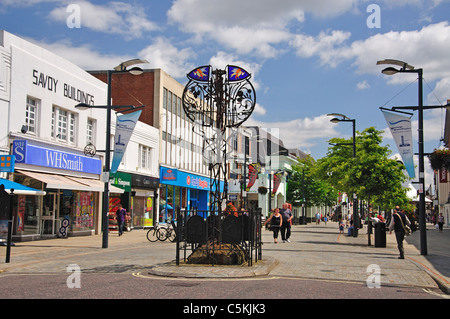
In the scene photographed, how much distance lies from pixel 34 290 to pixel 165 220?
3168cm

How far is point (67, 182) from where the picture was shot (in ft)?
78.6

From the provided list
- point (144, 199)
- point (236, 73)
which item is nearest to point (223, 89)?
point (236, 73)

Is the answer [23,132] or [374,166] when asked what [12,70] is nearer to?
[23,132]

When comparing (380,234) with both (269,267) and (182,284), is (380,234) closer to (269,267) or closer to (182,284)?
(269,267)

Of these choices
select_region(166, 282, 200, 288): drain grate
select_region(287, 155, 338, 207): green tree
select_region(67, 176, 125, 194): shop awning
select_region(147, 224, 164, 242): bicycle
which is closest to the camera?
select_region(166, 282, 200, 288): drain grate

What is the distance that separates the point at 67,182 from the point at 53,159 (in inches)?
49.4

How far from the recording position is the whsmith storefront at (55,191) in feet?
71.6

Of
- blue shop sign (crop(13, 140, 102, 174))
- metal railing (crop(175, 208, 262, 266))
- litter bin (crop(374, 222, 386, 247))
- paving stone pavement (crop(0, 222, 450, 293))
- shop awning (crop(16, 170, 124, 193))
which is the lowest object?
paving stone pavement (crop(0, 222, 450, 293))

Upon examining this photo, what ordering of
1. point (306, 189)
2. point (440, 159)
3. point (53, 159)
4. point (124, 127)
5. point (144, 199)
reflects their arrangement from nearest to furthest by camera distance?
point (124, 127) < point (53, 159) < point (440, 159) < point (144, 199) < point (306, 189)

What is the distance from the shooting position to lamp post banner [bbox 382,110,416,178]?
17.3m

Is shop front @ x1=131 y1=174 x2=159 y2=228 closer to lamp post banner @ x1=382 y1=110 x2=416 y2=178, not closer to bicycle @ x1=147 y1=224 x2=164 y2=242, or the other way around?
bicycle @ x1=147 y1=224 x2=164 y2=242

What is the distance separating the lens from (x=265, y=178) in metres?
66.0

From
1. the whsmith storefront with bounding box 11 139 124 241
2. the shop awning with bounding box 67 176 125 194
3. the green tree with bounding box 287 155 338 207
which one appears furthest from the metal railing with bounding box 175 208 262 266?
the green tree with bounding box 287 155 338 207
